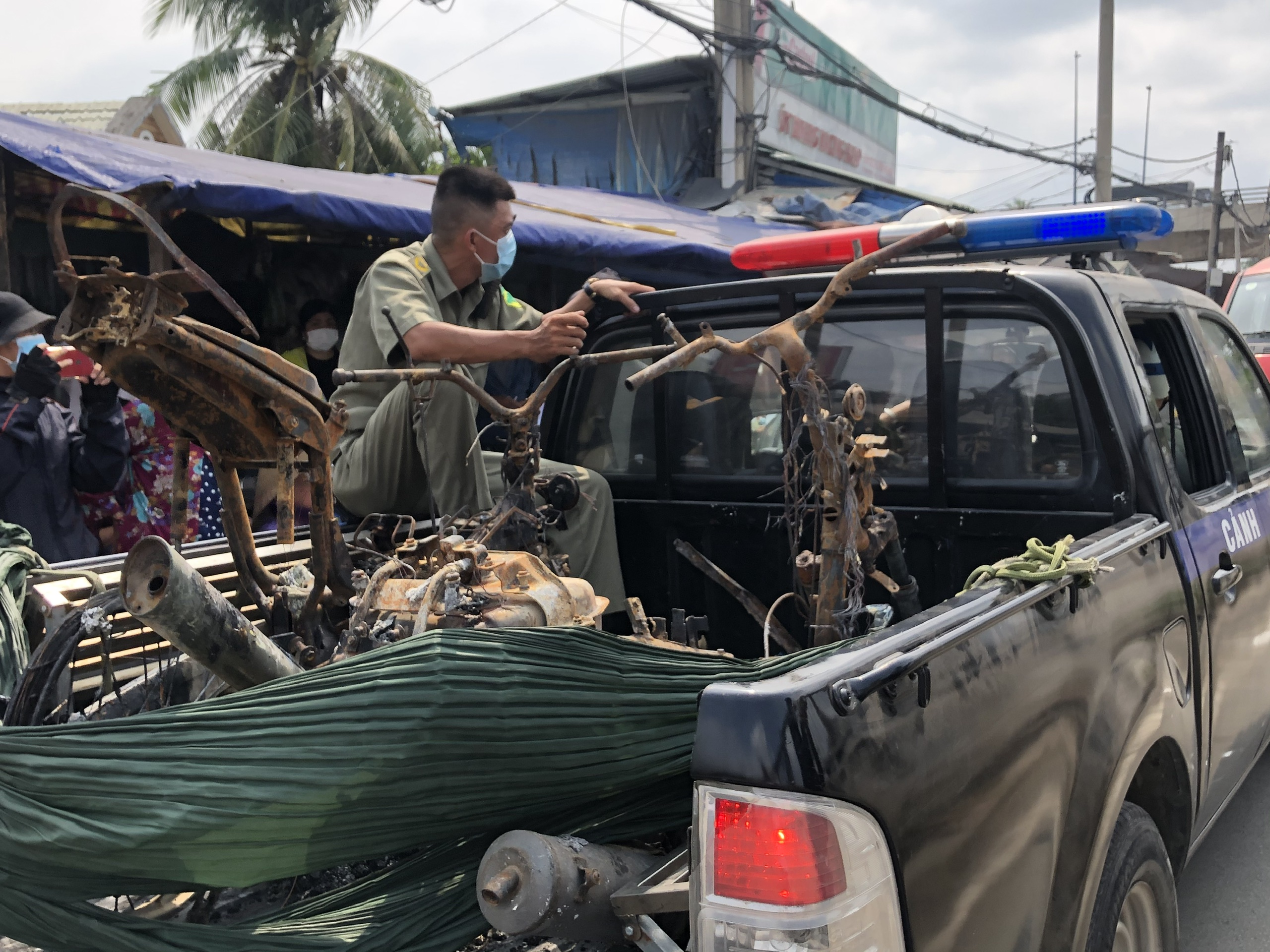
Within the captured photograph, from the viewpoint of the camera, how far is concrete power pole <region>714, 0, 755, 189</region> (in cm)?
1416

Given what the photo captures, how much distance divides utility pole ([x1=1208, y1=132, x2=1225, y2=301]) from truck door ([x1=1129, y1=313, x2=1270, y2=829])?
2479cm

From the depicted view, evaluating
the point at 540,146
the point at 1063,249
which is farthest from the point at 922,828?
the point at 540,146

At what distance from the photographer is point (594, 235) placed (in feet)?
25.3

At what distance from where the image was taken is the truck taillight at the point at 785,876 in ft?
4.12

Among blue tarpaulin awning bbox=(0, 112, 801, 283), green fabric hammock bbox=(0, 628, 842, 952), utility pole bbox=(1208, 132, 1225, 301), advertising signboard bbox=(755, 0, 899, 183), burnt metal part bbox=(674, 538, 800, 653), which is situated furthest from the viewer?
utility pole bbox=(1208, 132, 1225, 301)

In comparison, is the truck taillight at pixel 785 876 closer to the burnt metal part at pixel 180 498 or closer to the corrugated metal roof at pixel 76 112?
the burnt metal part at pixel 180 498

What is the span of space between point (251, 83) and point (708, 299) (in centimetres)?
1584

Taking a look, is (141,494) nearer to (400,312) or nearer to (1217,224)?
(400,312)

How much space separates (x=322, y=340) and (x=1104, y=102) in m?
13.2

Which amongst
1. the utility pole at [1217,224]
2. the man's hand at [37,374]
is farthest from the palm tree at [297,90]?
the utility pole at [1217,224]

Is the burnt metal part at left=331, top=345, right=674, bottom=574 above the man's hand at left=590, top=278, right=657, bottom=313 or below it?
below

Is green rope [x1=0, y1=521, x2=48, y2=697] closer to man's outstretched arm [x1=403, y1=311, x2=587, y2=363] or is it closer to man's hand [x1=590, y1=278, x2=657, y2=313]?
man's outstretched arm [x1=403, y1=311, x2=587, y2=363]

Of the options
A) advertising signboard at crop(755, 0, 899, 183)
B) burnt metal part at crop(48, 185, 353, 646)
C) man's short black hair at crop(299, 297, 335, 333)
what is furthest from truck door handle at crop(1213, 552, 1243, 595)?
advertising signboard at crop(755, 0, 899, 183)

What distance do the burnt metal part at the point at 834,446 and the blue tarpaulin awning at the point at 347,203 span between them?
3.80 metres
